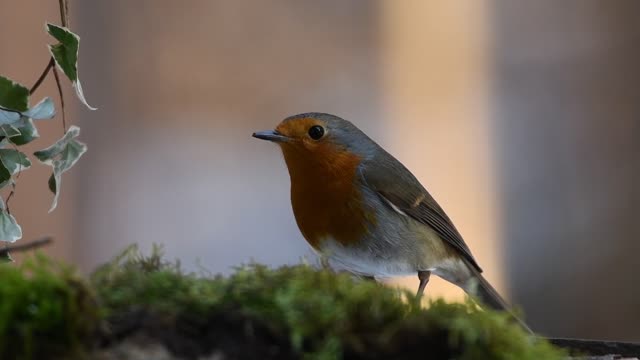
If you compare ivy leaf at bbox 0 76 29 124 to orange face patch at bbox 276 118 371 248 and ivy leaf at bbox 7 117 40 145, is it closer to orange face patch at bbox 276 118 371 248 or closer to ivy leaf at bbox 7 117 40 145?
ivy leaf at bbox 7 117 40 145

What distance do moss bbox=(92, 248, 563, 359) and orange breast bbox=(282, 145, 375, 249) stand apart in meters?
0.82

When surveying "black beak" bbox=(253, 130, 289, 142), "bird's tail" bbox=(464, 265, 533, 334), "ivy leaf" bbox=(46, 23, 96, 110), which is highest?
"ivy leaf" bbox=(46, 23, 96, 110)

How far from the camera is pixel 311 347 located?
2.24 ft

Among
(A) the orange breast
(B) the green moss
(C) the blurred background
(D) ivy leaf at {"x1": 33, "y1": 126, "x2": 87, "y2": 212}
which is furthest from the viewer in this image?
(C) the blurred background

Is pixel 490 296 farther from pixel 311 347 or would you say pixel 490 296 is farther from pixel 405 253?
pixel 311 347

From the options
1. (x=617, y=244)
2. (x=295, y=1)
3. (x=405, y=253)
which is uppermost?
(x=295, y=1)

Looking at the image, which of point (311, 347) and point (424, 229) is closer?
point (311, 347)

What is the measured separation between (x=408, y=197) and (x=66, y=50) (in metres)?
0.86

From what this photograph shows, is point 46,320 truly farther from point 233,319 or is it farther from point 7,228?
point 7,228

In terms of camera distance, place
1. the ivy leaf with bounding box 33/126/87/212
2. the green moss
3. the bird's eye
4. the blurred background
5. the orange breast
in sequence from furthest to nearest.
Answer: the blurred background, the bird's eye, the orange breast, the ivy leaf with bounding box 33/126/87/212, the green moss

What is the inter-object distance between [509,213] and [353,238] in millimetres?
2659

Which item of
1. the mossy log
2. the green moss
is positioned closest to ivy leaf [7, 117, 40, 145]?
the mossy log

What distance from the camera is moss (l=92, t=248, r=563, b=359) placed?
2.22 feet

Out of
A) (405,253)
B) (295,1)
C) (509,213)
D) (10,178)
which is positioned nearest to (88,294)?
(10,178)
